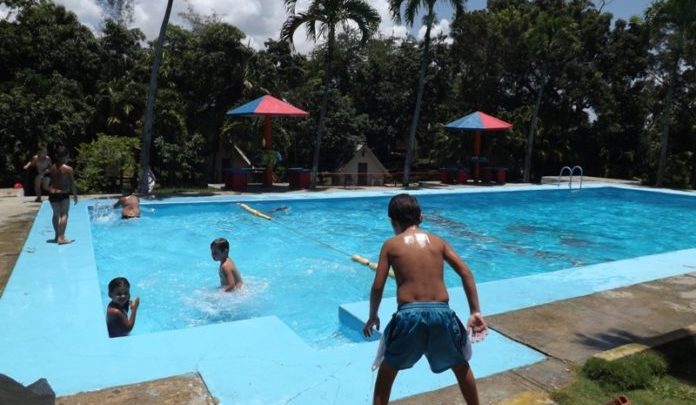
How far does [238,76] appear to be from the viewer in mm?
21578

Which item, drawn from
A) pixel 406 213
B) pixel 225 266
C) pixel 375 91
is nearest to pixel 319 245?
pixel 225 266

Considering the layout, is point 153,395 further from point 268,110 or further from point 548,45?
point 548,45

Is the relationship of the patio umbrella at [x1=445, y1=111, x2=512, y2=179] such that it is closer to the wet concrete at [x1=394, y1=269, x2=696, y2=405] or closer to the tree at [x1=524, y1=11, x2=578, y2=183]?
the tree at [x1=524, y1=11, x2=578, y2=183]

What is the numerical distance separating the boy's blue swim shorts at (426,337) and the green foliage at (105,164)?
15231 millimetres

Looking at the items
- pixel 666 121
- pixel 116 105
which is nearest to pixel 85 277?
pixel 116 105

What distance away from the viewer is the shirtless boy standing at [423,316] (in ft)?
10.2

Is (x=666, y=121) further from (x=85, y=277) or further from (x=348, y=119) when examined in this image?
(x=85, y=277)

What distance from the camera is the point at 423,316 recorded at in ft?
10.2

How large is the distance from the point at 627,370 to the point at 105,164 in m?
15.8

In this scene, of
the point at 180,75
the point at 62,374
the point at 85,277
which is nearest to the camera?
the point at 62,374

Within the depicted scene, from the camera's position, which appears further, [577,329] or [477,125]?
[477,125]

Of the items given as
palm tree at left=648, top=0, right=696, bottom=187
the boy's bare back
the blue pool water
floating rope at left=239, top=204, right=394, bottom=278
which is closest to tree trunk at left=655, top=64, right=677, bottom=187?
palm tree at left=648, top=0, right=696, bottom=187

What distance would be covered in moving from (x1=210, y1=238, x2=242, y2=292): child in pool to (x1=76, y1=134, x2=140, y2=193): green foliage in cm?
1021

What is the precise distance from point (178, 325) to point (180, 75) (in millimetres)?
16428
